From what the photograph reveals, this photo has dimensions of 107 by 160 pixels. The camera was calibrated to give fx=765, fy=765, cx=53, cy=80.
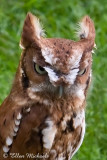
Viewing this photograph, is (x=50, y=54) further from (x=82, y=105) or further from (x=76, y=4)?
(x=76, y=4)

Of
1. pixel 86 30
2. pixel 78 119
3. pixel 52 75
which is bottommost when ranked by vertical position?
pixel 78 119

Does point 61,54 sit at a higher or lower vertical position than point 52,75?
higher

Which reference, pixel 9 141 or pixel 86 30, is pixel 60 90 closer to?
pixel 9 141

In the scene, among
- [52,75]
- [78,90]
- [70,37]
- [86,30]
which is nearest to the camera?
[52,75]

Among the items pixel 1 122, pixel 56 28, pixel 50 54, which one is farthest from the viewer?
pixel 56 28

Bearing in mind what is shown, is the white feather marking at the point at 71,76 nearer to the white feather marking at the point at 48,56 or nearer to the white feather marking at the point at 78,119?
the white feather marking at the point at 48,56

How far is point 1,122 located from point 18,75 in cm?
36

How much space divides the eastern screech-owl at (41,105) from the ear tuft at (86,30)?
12 millimetres

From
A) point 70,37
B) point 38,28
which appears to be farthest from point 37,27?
point 70,37

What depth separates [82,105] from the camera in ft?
18.0

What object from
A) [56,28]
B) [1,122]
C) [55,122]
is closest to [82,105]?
[55,122]

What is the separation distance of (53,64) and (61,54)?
0.12 metres

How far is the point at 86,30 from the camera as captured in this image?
562 cm

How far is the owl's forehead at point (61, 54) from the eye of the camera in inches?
199
